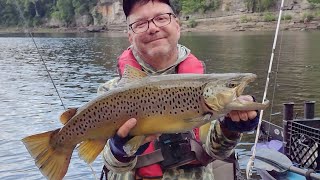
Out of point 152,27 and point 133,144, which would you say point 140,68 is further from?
point 133,144

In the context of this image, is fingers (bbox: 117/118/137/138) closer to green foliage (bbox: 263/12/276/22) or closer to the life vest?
the life vest

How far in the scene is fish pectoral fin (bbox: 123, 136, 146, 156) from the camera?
3.81 meters

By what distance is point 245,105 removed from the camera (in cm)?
352

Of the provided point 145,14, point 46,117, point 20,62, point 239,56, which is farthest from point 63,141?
point 20,62

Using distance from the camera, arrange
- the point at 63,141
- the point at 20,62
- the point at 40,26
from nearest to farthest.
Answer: the point at 63,141, the point at 20,62, the point at 40,26

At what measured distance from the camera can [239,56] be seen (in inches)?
1854

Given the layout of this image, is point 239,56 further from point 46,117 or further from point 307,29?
point 307,29

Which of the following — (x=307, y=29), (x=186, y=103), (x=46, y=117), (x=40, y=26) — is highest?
(x=186, y=103)

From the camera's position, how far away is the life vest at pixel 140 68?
429 centimetres

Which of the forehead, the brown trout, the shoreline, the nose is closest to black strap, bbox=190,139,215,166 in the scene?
the brown trout

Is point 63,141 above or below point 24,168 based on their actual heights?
above

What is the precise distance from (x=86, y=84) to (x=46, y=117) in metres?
11.9

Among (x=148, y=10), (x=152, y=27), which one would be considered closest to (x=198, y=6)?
(x=148, y=10)

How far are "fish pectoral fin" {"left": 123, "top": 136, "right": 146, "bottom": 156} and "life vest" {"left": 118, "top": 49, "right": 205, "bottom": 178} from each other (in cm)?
47
